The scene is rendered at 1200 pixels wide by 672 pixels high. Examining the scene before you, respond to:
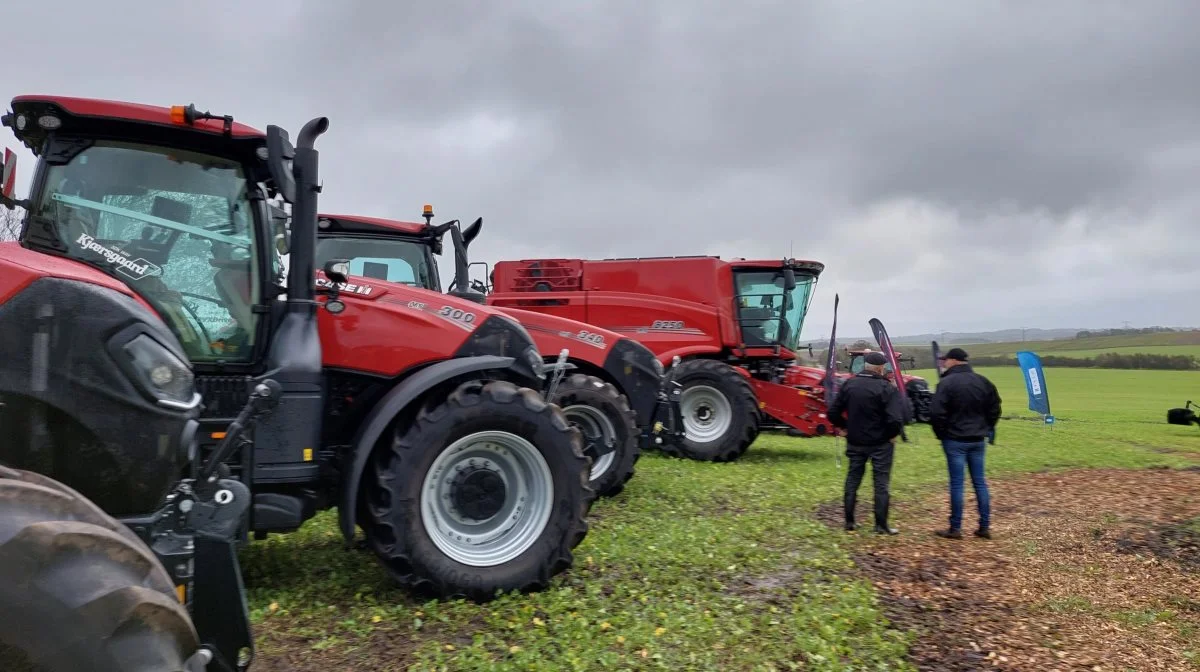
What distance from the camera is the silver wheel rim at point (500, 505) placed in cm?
499

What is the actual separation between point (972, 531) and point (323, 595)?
603 centimetres

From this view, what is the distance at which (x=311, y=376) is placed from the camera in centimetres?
473

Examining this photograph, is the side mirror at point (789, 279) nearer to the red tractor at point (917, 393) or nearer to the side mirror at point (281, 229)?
the red tractor at point (917, 393)

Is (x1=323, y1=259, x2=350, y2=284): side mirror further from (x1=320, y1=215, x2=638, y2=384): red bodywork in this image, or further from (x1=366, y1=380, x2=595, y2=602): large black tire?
(x1=320, y1=215, x2=638, y2=384): red bodywork

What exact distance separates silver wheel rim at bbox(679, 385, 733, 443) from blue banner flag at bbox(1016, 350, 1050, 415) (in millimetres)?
10554

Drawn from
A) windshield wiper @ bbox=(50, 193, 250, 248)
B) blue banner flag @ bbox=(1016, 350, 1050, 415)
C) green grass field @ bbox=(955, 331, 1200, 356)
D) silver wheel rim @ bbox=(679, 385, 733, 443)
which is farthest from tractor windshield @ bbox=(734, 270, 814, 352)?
green grass field @ bbox=(955, 331, 1200, 356)

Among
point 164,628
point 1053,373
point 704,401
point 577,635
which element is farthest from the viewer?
point 1053,373

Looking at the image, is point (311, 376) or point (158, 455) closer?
point (158, 455)

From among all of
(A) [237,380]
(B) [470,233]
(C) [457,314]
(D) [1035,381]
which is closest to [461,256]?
(B) [470,233]

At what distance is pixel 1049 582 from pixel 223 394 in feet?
19.3

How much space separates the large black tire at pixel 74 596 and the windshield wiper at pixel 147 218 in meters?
2.92

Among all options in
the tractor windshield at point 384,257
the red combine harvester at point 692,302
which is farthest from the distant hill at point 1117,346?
the tractor windshield at point 384,257

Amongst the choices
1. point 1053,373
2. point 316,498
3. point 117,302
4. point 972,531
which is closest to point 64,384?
point 117,302

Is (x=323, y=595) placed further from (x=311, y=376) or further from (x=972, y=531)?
(x=972, y=531)
